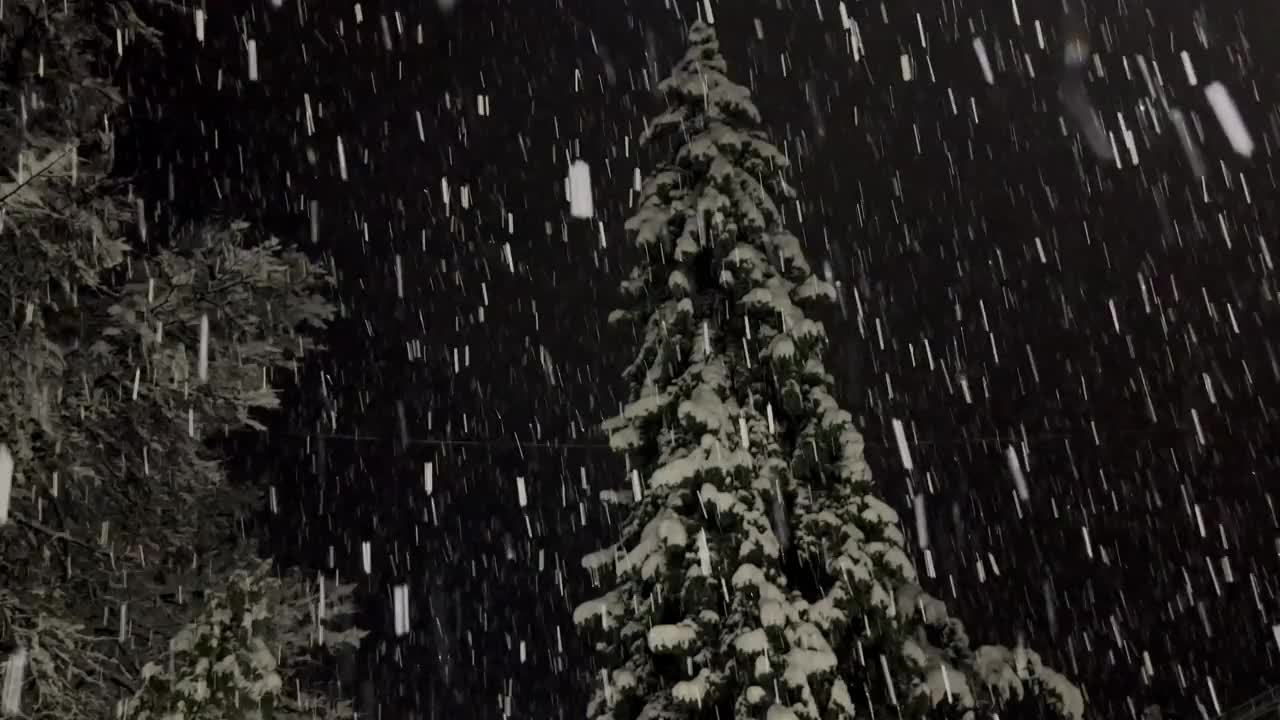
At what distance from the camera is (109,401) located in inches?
267

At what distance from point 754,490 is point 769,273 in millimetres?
2221

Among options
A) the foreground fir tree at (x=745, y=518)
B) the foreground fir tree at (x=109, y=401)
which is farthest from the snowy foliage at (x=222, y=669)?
the foreground fir tree at (x=745, y=518)

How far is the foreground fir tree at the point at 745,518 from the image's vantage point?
772cm

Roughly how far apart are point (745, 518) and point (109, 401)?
4923mm

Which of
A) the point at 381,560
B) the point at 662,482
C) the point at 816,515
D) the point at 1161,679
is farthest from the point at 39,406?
the point at 381,560

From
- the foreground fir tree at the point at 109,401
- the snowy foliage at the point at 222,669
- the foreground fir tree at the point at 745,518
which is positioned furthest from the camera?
the foreground fir tree at the point at 745,518

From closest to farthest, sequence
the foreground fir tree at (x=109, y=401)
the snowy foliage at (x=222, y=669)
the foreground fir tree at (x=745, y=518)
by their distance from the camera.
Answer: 1. the foreground fir tree at (x=109, y=401)
2. the snowy foliage at (x=222, y=669)
3. the foreground fir tree at (x=745, y=518)

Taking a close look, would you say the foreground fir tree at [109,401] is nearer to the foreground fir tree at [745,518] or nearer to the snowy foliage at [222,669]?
the snowy foliage at [222,669]

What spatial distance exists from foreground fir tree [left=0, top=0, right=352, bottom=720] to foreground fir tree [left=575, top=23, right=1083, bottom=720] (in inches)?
117

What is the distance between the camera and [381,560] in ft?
145

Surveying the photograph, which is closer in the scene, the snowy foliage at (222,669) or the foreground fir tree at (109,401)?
the foreground fir tree at (109,401)

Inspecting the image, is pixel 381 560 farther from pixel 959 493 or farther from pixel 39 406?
pixel 39 406

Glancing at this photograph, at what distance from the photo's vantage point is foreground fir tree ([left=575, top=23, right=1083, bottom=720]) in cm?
772

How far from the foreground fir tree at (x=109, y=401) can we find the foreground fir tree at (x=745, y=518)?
2982 mm
